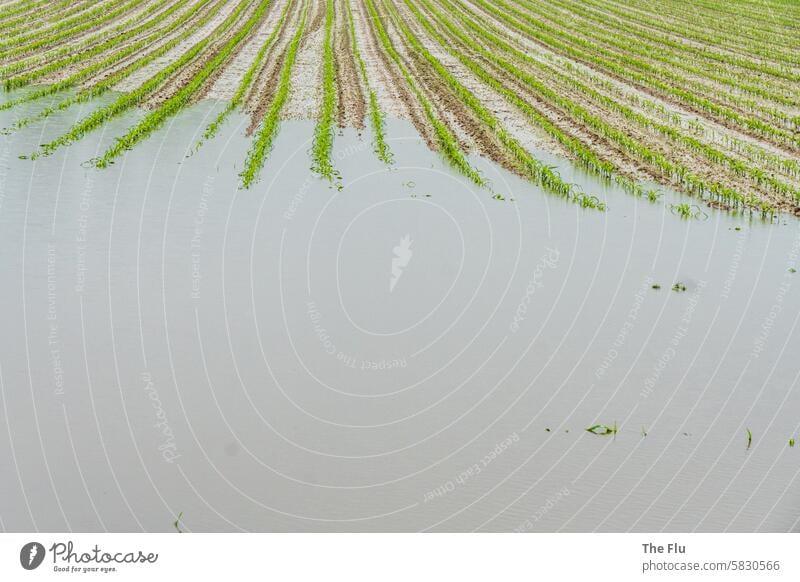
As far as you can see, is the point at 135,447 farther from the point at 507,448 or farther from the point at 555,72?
the point at 555,72

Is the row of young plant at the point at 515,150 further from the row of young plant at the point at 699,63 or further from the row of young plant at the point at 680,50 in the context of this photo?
the row of young plant at the point at 680,50

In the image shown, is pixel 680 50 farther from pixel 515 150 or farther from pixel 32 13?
pixel 32 13

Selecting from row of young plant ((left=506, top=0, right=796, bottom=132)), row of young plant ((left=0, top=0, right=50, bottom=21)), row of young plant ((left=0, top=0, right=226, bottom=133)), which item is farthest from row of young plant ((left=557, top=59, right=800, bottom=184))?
row of young plant ((left=0, top=0, right=50, bottom=21))

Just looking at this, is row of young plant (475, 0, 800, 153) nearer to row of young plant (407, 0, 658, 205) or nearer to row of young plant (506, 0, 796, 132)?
row of young plant (506, 0, 796, 132)

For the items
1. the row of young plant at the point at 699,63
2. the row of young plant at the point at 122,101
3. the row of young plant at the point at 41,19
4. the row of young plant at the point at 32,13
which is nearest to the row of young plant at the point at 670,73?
the row of young plant at the point at 699,63

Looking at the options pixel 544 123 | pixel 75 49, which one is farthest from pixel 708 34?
pixel 75 49
